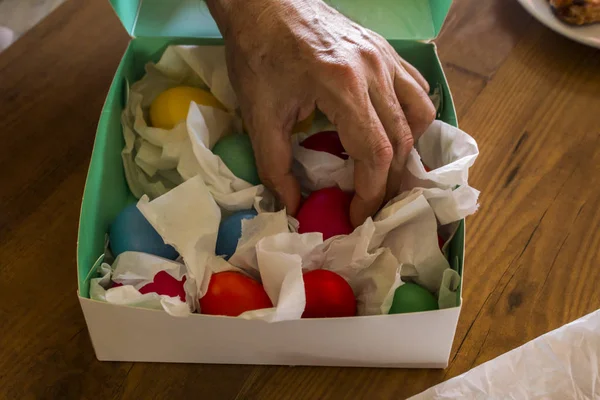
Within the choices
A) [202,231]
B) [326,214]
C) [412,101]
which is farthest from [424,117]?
[202,231]

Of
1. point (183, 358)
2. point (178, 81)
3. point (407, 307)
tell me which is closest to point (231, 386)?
point (183, 358)

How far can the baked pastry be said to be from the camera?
0.74 m

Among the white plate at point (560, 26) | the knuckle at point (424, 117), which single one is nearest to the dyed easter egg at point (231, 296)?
the knuckle at point (424, 117)

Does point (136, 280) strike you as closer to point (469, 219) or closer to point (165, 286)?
point (165, 286)

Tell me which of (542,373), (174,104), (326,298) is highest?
(174,104)

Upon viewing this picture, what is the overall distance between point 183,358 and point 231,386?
0.15 ft

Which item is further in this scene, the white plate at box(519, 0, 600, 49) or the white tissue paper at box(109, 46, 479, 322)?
the white plate at box(519, 0, 600, 49)

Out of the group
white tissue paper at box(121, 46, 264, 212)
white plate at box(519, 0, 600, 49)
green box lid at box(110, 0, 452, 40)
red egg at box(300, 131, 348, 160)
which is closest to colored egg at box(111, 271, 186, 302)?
white tissue paper at box(121, 46, 264, 212)

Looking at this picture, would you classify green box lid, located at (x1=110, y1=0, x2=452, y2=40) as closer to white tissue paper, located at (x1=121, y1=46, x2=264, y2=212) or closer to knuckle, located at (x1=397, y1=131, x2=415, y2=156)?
white tissue paper, located at (x1=121, y1=46, x2=264, y2=212)

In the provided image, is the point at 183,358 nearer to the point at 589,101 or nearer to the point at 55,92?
the point at 55,92

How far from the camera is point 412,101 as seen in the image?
571 millimetres

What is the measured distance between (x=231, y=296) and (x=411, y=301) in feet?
0.50

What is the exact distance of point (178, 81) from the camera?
2.39 feet

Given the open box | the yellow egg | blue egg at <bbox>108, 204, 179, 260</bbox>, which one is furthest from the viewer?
the yellow egg
